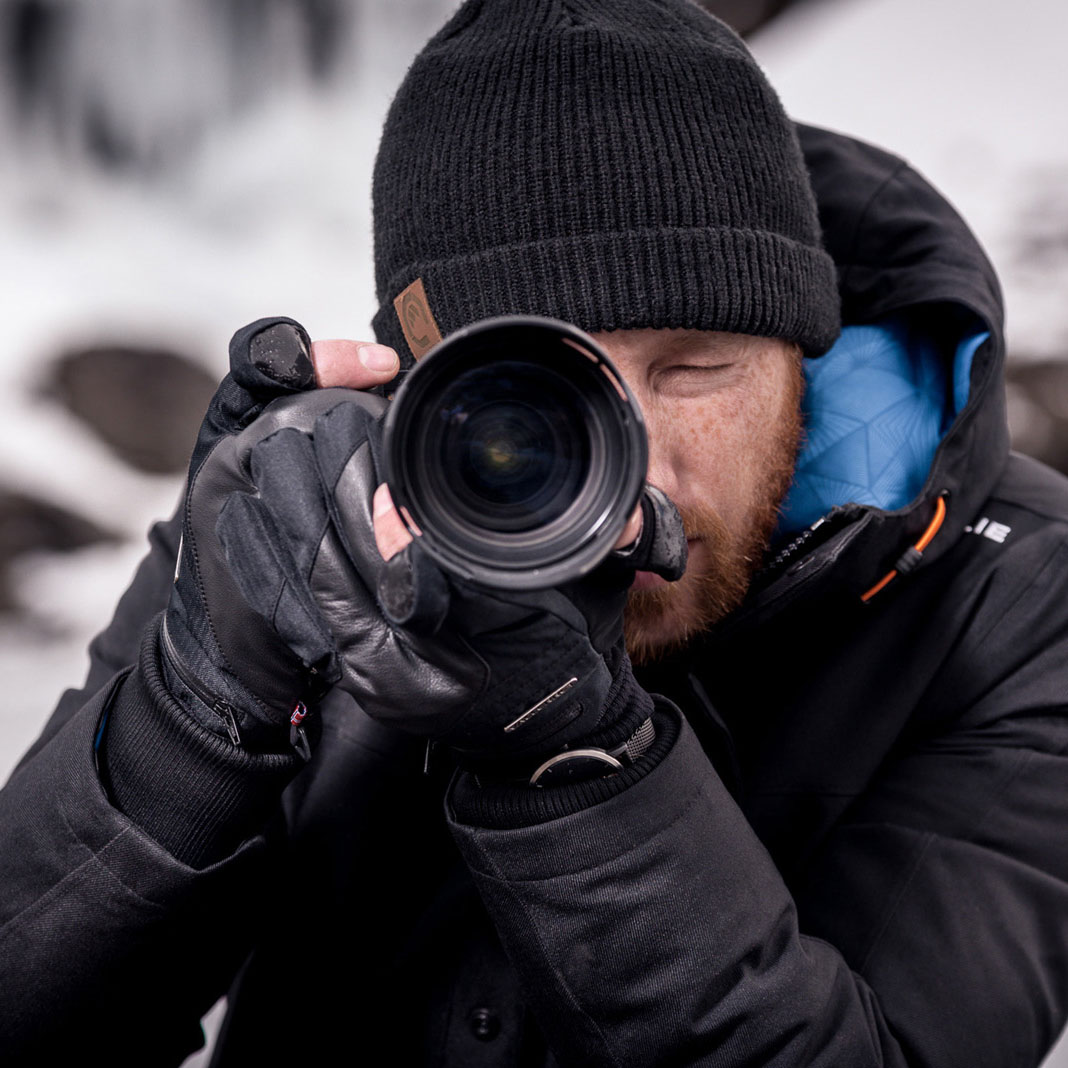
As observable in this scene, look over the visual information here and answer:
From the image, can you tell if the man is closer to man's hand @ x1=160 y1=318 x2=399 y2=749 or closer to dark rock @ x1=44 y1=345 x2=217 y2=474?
man's hand @ x1=160 y1=318 x2=399 y2=749

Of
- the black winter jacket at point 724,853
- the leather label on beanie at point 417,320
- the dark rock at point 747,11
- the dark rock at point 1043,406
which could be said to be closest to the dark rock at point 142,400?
the black winter jacket at point 724,853

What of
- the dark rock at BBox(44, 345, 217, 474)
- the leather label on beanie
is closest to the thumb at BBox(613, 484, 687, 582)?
the leather label on beanie

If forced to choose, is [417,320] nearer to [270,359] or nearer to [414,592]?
[270,359]

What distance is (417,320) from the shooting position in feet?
2.61

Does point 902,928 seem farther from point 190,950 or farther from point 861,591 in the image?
point 190,950

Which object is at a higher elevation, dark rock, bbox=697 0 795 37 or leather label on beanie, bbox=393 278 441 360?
dark rock, bbox=697 0 795 37

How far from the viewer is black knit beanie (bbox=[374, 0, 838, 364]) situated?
2.42ft

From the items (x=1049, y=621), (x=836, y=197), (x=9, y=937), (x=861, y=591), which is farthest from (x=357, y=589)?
(x=836, y=197)

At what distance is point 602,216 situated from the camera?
74 centimetres

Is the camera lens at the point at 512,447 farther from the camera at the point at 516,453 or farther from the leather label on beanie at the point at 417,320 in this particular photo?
the leather label on beanie at the point at 417,320

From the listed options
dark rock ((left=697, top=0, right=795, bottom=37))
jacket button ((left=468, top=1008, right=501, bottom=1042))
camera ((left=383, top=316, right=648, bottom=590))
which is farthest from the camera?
dark rock ((left=697, top=0, right=795, bottom=37))

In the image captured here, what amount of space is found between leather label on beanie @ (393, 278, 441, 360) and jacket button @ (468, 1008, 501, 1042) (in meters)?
0.50

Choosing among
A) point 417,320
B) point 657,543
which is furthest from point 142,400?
point 657,543

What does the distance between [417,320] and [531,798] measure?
0.41 metres
